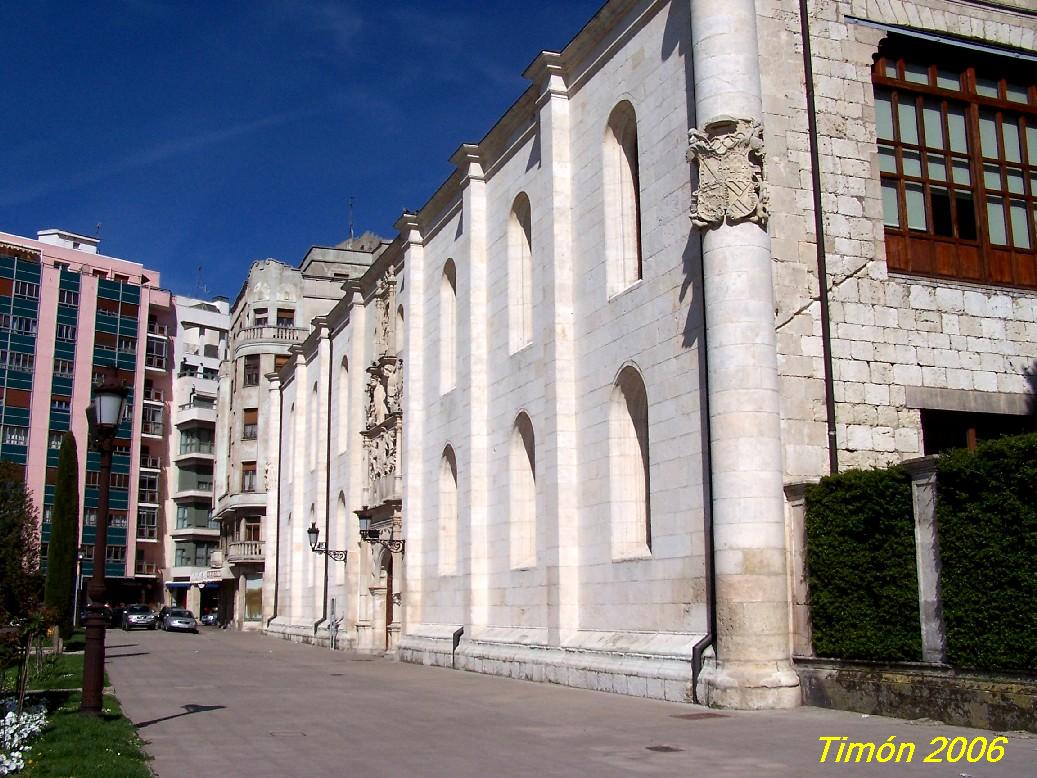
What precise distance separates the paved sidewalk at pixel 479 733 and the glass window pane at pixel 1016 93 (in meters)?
11.2

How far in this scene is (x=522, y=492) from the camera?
23141 mm

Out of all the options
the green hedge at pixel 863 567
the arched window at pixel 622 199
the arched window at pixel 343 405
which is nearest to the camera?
the green hedge at pixel 863 567

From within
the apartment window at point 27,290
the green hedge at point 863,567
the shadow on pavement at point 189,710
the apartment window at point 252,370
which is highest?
the apartment window at point 27,290

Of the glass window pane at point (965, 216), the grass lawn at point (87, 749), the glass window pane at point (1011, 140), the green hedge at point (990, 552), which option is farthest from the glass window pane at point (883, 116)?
the grass lawn at point (87, 749)

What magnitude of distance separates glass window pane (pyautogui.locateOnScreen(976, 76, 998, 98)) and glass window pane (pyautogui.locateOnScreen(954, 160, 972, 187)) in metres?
1.40

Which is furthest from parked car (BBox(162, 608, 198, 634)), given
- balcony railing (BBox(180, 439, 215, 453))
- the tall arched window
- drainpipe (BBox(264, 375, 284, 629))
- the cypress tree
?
the tall arched window

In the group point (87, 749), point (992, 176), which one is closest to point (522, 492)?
point (992, 176)

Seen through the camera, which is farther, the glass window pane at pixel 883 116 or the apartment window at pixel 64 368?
the apartment window at pixel 64 368

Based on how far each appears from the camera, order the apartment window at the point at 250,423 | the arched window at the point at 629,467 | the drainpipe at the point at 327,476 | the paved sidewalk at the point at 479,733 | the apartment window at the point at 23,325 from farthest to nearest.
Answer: the apartment window at the point at 23,325
the apartment window at the point at 250,423
the drainpipe at the point at 327,476
the arched window at the point at 629,467
the paved sidewalk at the point at 479,733

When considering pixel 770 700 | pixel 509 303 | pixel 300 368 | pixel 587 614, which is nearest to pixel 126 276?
pixel 300 368

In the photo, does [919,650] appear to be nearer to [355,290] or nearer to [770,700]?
[770,700]

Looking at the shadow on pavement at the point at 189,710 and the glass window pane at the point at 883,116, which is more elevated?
the glass window pane at the point at 883,116

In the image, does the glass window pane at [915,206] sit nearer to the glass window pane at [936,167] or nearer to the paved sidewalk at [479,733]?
the glass window pane at [936,167]

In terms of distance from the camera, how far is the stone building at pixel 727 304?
15398 millimetres
